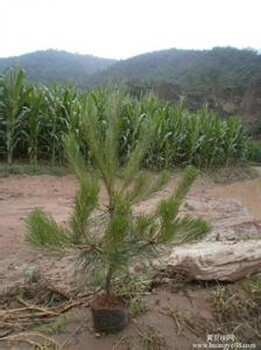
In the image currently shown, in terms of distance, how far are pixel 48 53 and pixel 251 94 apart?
1374 cm

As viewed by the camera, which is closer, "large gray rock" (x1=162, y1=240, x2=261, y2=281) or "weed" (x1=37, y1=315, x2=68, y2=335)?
"weed" (x1=37, y1=315, x2=68, y2=335)

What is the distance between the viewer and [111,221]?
278 centimetres

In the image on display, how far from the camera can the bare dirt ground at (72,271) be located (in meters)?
3.15

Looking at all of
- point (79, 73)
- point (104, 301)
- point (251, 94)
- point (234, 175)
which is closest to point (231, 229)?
point (104, 301)

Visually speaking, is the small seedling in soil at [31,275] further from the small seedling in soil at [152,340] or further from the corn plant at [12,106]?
the corn plant at [12,106]

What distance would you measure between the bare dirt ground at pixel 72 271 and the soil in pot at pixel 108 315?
5cm

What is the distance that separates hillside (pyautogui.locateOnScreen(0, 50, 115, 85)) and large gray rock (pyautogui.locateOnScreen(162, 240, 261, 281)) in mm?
22926

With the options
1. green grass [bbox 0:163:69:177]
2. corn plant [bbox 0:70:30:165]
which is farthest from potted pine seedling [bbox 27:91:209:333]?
corn plant [bbox 0:70:30:165]

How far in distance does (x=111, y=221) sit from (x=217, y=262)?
4.24ft

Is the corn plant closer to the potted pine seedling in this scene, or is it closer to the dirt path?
the dirt path

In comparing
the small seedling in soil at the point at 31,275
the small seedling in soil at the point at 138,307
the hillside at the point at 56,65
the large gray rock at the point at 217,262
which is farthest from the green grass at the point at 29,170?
the hillside at the point at 56,65

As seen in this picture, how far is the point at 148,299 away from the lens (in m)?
3.53

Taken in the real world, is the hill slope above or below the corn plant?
below

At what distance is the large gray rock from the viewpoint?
3734 millimetres
